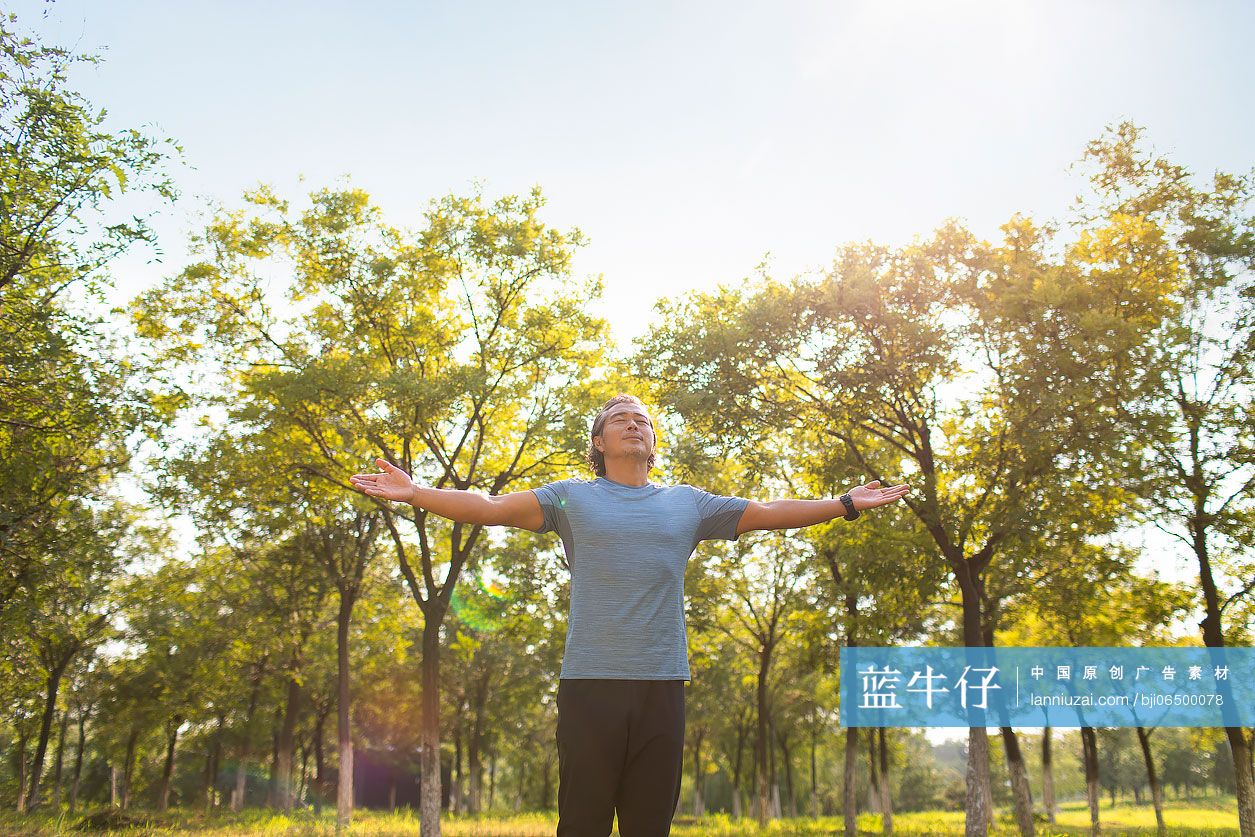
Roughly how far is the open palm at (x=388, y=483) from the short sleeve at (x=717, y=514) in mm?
1147

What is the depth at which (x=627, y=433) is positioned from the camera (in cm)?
357

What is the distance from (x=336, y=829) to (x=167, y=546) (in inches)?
626

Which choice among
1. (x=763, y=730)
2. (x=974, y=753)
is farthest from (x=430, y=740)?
(x=763, y=730)

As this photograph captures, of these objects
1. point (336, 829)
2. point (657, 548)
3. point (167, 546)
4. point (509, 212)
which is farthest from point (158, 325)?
point (657, 548)

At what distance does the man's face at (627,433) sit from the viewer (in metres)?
3.54

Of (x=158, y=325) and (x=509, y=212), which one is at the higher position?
(x=509, y=212)

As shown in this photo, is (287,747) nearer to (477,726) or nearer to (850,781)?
(477,726)

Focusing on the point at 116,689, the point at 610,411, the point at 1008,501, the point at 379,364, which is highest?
the point at 379,364

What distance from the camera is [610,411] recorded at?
12.1ft

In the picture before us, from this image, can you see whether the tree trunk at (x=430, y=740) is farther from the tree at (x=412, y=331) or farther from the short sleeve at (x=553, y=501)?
the short sleeve at (x=553, y=501)

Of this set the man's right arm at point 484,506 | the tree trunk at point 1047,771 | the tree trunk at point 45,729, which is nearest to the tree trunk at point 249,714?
the tree trunk at point 45,729

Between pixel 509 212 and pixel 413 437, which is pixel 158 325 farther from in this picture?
pixel 509 212

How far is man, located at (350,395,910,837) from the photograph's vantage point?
2.98 m

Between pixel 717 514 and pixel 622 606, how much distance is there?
0.63m
